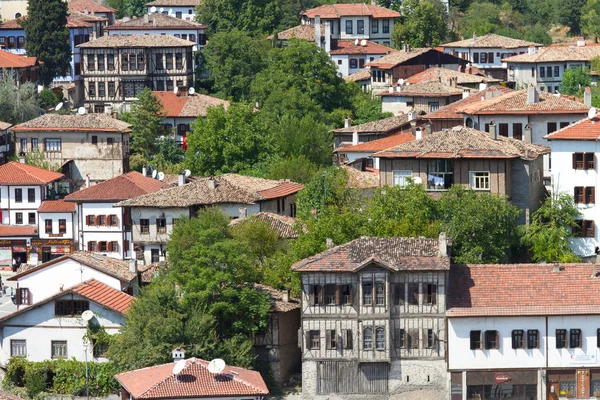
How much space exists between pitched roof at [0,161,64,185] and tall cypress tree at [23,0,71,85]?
23100 millimetres

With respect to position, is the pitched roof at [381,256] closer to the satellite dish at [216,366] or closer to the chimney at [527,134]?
the satellite dish at [216,366]

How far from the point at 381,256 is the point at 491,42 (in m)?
72.5

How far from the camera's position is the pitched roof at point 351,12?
14662 centimetres

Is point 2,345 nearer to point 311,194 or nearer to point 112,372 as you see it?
point 112,372

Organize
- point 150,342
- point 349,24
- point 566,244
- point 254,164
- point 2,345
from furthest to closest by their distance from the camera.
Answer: point 349,24, point 254,164, point 566,244, point 2,345, point 150,342

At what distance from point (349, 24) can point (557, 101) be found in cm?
5199

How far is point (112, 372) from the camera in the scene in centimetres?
7400

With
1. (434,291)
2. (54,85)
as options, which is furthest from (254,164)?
(434,291)

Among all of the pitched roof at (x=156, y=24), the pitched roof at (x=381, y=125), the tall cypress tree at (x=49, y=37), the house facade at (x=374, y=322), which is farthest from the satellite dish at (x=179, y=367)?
the pitched roof at (x=156, y=24)

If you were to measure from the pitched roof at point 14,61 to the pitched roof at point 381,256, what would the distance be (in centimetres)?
5699

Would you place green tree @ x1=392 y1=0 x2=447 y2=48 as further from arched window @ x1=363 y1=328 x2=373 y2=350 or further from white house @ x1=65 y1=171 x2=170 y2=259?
arched window @ x1=363 y1=328 x2=373 y2=350

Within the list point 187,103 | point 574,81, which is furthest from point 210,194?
point 574,81

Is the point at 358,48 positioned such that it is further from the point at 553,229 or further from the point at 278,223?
the point at 553,229

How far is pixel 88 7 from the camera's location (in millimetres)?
155750
